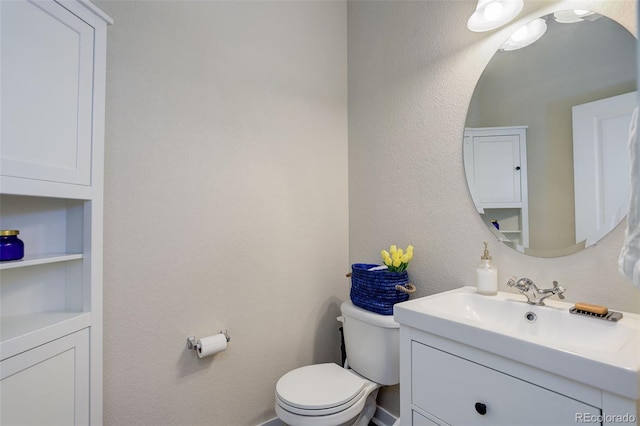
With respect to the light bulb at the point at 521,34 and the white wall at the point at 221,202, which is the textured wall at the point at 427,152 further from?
the white wall at the point at 221,202

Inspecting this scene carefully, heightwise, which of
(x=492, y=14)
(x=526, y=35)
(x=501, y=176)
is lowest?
(x=501, y=176)

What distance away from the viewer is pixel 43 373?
0.94 meters

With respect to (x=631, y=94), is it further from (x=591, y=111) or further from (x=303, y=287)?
(x=303, y=287)

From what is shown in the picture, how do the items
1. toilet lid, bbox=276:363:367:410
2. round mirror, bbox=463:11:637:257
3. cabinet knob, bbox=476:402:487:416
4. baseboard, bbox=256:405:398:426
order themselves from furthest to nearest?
1. baseboard, bbox=256:405:398:426
2. toilet lid, bbox=276:363:367:410
3. round mirror, bbox=463:11:637:257
4. cabinet knob, bbox=476:402:487:416

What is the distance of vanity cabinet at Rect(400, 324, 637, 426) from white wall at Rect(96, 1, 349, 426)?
89cm

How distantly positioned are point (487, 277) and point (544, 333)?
26 cm

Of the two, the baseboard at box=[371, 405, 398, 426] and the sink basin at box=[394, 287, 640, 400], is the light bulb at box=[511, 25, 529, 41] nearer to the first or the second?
the sink basin at box=[394, 287, 640, 400]

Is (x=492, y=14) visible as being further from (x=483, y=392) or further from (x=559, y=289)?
(x=483, y=392)

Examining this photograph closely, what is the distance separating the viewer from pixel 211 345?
1377 mm

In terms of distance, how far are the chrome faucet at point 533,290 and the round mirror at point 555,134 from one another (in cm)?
14

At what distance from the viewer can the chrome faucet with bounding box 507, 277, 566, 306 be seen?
3.31 ft

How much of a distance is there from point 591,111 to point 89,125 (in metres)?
1.80

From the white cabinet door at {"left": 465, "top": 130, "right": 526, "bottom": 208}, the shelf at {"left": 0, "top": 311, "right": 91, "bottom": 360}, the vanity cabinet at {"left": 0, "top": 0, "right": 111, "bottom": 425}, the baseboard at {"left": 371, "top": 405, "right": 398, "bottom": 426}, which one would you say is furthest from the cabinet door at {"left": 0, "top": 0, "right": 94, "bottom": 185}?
the baseboard at {"left": 371, "top": 405, "right": 398, "bottom": 426}

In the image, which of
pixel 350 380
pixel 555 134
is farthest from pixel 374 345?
pixel 555 134
